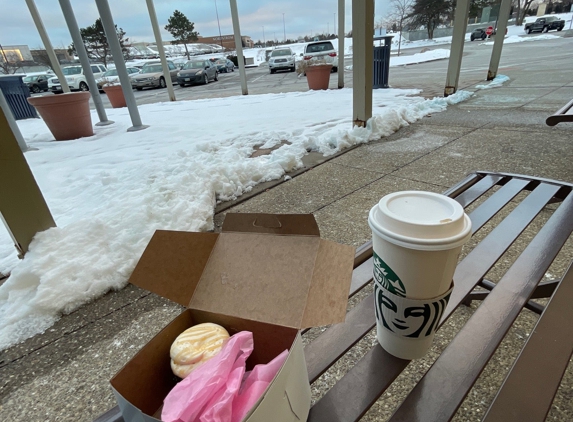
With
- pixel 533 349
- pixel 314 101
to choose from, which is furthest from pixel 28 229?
pixel 314 101

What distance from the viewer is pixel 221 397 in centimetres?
51

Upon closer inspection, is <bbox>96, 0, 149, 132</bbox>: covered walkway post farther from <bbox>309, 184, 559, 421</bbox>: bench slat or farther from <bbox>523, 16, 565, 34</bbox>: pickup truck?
<bbox>523, 16, 565, 34</bbox>: pickup truck

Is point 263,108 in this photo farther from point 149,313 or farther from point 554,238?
point 554,238

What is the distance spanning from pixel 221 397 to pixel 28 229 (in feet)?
6.65

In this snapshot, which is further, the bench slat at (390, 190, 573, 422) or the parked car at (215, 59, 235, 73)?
the parked car at (215, 59, 235, 73)

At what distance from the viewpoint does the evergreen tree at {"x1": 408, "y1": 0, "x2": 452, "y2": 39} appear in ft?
134

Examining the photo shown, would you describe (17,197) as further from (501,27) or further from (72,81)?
(72,81)

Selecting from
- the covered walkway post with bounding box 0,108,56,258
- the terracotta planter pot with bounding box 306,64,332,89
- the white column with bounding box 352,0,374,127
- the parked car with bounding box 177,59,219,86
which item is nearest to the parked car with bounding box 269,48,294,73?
the parked car with bounding box 177,59,219,86

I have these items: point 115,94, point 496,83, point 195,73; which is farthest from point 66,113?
point 195,73

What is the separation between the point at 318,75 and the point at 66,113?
6.55 metres

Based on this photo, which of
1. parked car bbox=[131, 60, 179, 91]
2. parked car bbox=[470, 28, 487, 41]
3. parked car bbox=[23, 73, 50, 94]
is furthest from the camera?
parked car bbox=[470, 28, 487, 41]

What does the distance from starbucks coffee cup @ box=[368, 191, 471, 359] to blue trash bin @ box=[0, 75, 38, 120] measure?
1063 centimetres

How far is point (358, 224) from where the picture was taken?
2195mm

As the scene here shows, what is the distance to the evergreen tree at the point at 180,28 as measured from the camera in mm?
45219
